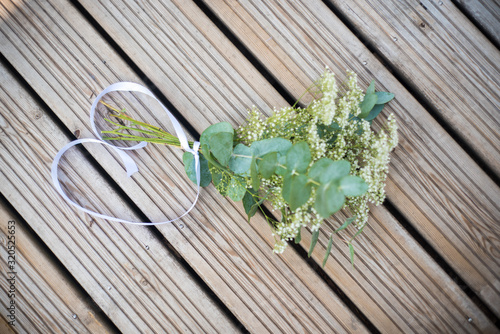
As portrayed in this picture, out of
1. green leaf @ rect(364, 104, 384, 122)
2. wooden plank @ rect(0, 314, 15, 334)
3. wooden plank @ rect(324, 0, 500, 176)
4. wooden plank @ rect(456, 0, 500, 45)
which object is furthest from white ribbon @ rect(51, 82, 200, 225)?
wooden plank @ rect(456, 0, 500, 45)

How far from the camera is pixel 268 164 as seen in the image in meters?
0.82

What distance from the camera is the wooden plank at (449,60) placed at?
1.20 metres

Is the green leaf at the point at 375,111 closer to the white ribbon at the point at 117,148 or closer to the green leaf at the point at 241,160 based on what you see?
the green leaf at the point at 241,160

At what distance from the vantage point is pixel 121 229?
1.20 m

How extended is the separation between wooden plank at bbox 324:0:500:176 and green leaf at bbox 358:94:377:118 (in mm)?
294

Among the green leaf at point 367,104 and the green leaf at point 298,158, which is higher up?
the green leaf at point 298,158

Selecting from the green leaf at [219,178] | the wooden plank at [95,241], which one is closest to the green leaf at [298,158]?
the green leaf at [219,178]

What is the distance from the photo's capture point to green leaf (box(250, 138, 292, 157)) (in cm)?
89

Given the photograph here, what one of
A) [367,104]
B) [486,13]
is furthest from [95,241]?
[486,13]

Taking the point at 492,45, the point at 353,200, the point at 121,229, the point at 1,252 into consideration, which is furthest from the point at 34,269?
the point at 492,45

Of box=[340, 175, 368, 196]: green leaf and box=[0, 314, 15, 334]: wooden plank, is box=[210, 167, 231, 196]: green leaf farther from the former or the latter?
box=[0, 314, 15, 334]: wooden plank

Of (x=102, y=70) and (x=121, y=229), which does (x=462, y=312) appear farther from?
(x=102, y=70)

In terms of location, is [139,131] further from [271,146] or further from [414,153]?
[414,153]

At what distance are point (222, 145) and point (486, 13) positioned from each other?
1.19m
